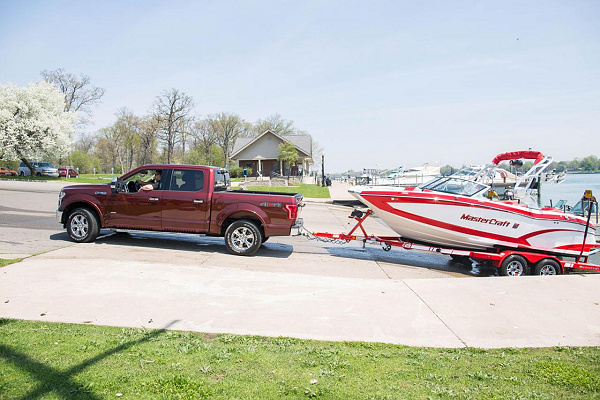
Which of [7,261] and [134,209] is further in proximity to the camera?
[134,209]

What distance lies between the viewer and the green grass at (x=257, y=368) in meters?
3.11

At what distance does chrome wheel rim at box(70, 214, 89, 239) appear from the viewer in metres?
9.12

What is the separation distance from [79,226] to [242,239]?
3817 millimetres

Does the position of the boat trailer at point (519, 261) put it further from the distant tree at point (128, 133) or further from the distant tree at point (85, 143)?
the distant tree at point (85, 143)

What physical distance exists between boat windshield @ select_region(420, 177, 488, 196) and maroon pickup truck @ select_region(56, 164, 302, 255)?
10.3 ft

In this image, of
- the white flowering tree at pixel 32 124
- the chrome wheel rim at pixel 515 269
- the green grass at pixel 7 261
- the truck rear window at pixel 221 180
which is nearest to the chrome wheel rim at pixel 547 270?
the chrome wheel rim at pixel 515 269

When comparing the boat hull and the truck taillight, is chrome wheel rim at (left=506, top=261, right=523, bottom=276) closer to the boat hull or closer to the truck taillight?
the boat hull

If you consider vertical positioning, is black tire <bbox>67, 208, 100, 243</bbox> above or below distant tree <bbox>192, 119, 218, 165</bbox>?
below

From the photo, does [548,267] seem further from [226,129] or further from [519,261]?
[226,129]

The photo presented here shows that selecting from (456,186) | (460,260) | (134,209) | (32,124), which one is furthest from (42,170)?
(456,186)

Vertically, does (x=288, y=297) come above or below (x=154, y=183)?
below

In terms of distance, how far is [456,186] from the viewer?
8922 mm

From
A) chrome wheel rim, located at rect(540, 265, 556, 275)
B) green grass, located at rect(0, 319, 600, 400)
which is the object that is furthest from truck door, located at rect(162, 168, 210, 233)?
chrome wheel rim, located at rect(540, 265, 556, 275)

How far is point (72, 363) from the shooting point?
341cm
